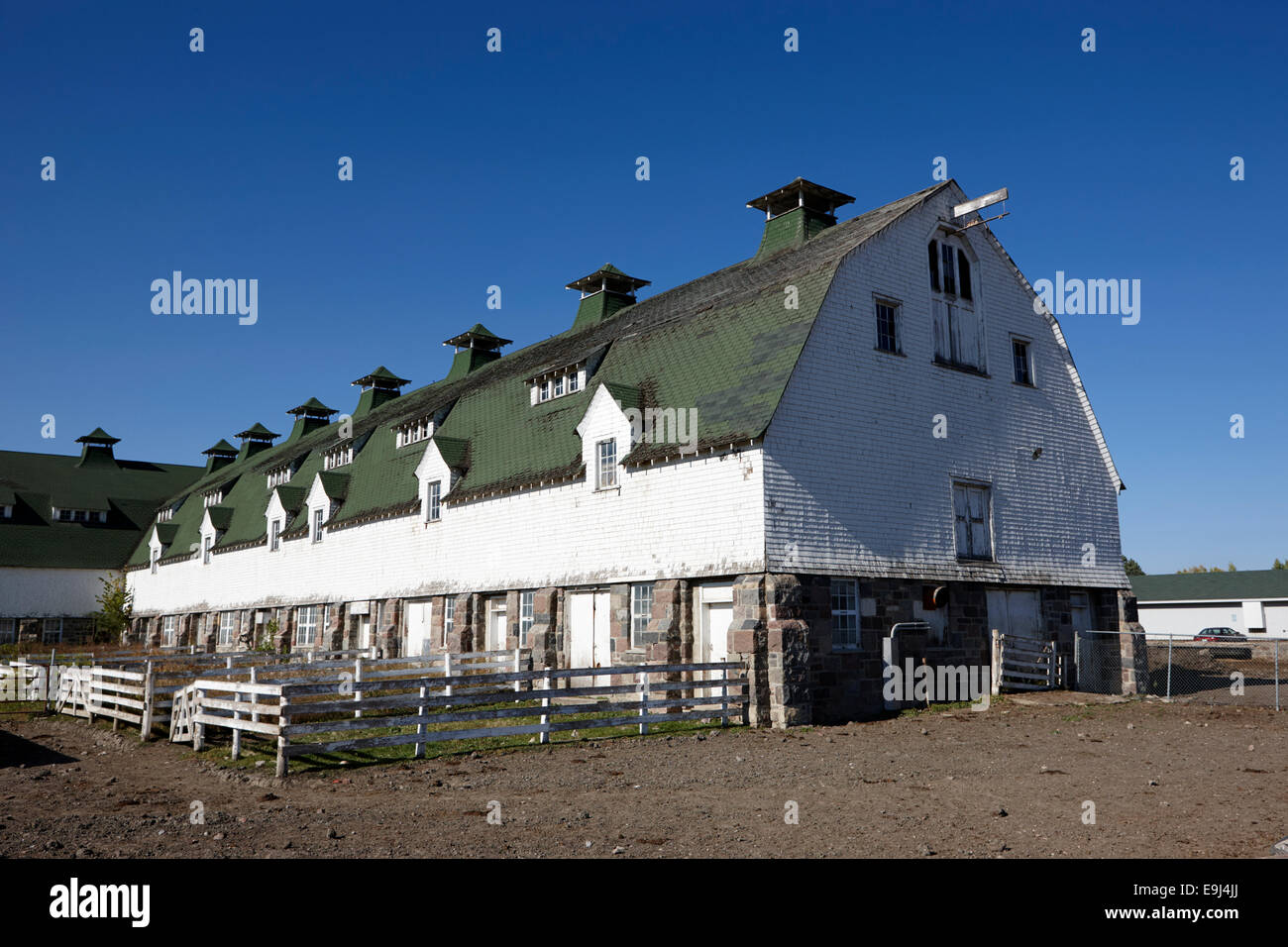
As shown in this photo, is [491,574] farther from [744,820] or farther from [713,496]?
[744,820]

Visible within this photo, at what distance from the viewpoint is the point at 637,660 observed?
22.4 m

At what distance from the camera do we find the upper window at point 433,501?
1222 inches

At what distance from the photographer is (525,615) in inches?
1067

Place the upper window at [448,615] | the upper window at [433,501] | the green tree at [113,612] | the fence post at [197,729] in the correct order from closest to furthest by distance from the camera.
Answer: the fence post at [197,729] → the upper window at [448,615] → the upper window at [433,501] → the green tree at [113,612]

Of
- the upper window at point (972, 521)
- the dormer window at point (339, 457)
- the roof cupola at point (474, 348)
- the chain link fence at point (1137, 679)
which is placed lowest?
the chain link fence at point (1137, 679)

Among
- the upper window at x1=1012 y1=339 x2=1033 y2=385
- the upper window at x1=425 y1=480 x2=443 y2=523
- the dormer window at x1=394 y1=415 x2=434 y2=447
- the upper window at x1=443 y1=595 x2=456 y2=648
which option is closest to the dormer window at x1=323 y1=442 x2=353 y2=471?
the dormer window at x1=394 y1=415 x2=434 y2=447

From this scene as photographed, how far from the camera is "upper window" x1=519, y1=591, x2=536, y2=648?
1057 inches

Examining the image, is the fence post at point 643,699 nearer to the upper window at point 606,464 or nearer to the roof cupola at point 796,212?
the upper window at point 606,464

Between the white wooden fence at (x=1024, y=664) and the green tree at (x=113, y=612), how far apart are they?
A: 157 feet

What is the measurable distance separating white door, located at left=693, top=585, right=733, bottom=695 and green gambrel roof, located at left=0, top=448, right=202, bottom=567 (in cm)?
4721

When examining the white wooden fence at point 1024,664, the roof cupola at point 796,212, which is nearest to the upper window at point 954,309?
the roof cupola at point 796,212

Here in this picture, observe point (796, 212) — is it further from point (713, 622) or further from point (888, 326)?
point (713, 622)

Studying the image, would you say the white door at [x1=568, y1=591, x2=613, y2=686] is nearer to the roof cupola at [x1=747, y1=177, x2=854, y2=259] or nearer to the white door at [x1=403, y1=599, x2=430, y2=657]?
the white door at [x1=403, y1=599, x2=430, y2=657]

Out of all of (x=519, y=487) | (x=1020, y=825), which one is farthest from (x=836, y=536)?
(x=1020, y=825)
